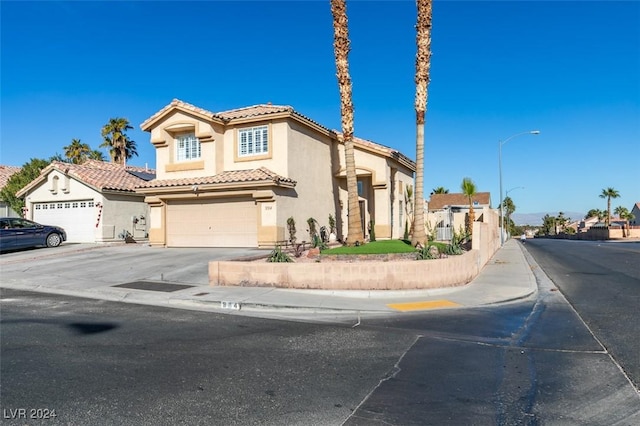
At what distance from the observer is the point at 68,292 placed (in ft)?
39.6

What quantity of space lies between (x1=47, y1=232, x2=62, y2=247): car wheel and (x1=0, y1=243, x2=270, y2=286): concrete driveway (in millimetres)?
659

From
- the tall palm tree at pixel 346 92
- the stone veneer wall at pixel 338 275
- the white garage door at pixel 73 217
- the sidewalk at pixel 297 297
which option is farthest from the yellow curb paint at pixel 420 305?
the white garage door at pixel 73 217

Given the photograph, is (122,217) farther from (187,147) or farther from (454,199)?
(454,199)

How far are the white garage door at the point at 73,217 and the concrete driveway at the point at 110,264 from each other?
2.07 metres

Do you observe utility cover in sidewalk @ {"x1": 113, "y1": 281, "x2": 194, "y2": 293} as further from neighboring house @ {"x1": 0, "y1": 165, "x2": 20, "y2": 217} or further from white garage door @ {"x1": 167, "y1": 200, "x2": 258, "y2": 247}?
neighboring house @ {"x1": 0, "y1": 165, "x2": 20, "y2": 217}

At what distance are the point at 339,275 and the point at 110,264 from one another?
9733 millimetres

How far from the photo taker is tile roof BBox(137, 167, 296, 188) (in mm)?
18984

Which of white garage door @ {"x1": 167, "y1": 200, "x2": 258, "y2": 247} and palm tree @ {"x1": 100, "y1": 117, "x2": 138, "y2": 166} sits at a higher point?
Result: palm tree @ {"x1": 100, "y1": 117, "x2": 138, "y2": 166}

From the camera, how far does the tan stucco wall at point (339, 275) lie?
11812 millimetres

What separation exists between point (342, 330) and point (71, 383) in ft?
14.5

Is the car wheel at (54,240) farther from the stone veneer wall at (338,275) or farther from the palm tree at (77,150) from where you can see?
the palm tree at (77,150)

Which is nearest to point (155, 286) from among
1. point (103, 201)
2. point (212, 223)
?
point (212, 223)

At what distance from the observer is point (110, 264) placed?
54.5 feet

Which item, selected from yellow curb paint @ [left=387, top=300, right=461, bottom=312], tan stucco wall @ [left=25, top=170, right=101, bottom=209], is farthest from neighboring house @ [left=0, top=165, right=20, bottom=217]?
yellow curb paint @ [left=387, top=300, right=461, bottom=312]
